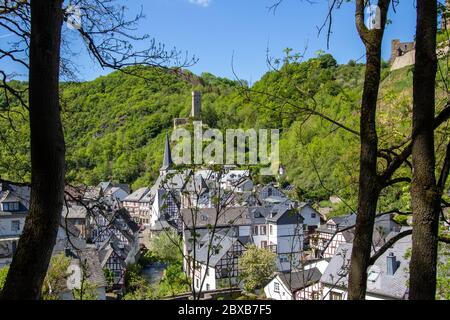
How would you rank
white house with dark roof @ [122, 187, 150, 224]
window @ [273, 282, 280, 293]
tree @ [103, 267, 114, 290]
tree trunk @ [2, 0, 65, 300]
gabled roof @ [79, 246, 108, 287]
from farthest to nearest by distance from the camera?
white house with dark roof @ [122, 187, 150, 224] < tree @ [103, 267, 114, 290] < gabled roof @ [79, 246, 108, 287] < window @ [273, 282, 280, 293] < tree trunk @ [2, 0, 65, 300]

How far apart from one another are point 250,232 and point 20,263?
1069 inches

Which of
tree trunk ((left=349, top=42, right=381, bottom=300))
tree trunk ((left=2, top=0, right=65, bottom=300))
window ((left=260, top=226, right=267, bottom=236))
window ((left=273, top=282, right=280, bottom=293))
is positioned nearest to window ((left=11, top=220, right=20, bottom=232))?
window ((left=260, top=226, right=267, bottom=236))

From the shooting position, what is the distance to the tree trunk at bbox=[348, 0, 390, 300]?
2.67 metres

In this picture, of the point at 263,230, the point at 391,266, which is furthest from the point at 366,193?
the point at 263,230

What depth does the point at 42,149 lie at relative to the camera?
7.79ft

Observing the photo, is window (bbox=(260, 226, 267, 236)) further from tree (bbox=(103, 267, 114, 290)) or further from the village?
tree (bbox=(103, 267, 114, 290))

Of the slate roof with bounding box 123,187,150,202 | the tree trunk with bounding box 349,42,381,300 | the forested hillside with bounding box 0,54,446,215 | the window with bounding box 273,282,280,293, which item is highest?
the forested hillside with bounding box 0,54,446,215

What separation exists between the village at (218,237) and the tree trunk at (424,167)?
105 centimetres

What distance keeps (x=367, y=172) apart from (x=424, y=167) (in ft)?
1.10

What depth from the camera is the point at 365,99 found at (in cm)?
277

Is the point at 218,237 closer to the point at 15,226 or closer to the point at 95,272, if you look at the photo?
the point at 95,272

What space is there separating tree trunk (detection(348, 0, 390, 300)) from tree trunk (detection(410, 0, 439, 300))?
9.4 inches
